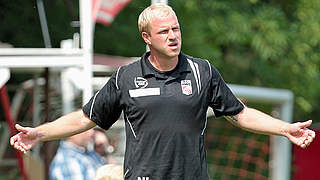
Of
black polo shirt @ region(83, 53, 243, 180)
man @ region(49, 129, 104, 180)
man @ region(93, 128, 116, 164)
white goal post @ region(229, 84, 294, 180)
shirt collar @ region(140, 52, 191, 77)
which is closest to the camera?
black polo shirt @ region(83, 53, 243, 180)

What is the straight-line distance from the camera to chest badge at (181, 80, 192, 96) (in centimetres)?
491

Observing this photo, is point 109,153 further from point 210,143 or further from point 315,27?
point 315,27

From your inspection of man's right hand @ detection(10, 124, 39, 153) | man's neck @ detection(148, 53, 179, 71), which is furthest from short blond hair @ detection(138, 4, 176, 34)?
man's right hand @ detection(10, 124, 39, 153)

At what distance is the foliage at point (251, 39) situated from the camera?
15961 millimetres

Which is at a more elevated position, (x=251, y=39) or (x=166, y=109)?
(x=166, y=109)

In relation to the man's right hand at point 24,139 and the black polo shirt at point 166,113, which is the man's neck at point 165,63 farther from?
the man's right hand at point 24,139

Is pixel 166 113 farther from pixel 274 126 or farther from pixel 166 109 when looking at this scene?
pixel 274 126

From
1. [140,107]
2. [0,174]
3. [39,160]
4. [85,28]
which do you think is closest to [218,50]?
[0,174]

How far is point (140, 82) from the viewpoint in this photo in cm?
496

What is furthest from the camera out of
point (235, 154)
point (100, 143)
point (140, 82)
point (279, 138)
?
Result: point (235, 154)

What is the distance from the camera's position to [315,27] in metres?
16.6

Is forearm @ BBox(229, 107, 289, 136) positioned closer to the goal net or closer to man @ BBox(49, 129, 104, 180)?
man @ BBox(49, 129, 104, 180)

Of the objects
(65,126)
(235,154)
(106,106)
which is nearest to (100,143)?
(65,126)

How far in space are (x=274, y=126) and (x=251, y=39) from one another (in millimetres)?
11158
